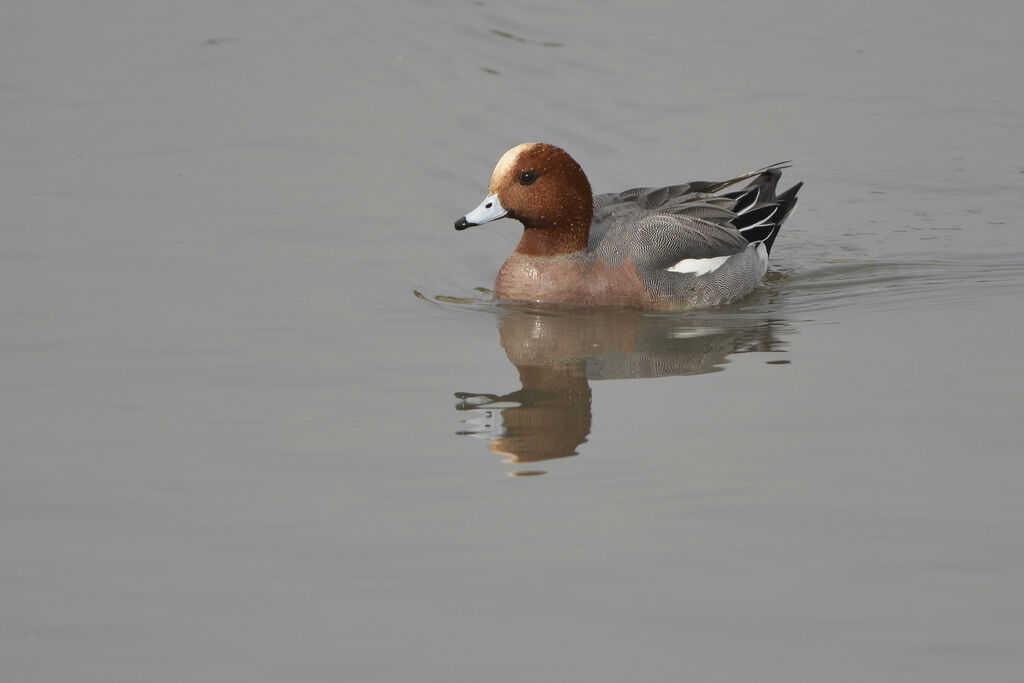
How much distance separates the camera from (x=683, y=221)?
954 cm

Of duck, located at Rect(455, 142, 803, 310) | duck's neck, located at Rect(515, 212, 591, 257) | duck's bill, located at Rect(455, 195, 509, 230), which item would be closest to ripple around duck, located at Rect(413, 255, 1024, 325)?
duck, located at Rect(455, 142, 803, 310)

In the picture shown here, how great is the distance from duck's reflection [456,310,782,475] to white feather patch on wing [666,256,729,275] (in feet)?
1.27

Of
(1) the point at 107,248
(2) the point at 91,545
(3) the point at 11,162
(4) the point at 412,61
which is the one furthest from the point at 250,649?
(4) the point at 412,61

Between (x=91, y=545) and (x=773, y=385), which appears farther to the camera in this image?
(x=773, y=385)

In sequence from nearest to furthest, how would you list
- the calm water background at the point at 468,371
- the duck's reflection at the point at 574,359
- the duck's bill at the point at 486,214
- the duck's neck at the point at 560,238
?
the calm water background at the point at 468,371
the duck's reflection at the point at 574,359
the duck's bill at the point at 486,214
the duck's neck at the point at 560,238

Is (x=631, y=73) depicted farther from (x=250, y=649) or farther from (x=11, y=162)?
(x=250, y=649)

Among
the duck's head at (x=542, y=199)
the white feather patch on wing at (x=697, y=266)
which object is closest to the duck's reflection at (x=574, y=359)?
the white feather patch on wing at (x=697, y=266)

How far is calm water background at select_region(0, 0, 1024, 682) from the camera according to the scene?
4754 millimetres

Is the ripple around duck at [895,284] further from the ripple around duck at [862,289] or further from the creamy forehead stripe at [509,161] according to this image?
the creamy forehead stripe at [509,161]

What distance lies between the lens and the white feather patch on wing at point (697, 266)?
30.4ft

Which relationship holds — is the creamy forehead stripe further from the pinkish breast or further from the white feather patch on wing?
the white feather patch on wing

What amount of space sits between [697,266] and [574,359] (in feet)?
5.68

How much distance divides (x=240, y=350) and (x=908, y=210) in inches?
235

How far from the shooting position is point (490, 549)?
5266 millimetres
